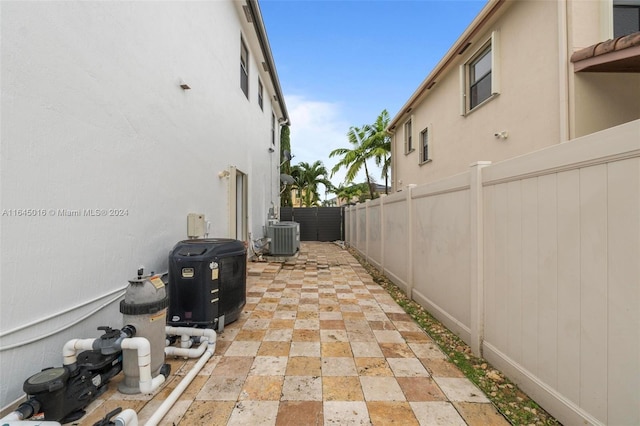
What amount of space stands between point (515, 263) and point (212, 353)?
9.63 ft

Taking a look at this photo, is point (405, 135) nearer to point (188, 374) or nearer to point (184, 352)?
point (184, 352)

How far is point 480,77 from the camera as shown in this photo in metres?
6.97

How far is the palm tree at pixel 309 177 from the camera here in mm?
22219

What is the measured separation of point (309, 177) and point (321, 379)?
66.8 feet

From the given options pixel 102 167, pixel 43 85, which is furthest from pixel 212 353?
pixel 43 85

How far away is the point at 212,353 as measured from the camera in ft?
9.23

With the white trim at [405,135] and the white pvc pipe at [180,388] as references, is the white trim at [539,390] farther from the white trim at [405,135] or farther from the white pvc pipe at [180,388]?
the white trim at [405,135]

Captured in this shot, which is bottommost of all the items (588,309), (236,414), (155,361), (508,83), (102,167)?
(236,414)

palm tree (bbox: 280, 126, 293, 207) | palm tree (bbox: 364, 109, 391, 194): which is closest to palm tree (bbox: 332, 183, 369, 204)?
palm tree (bbox: 280, 126, 293, 207)

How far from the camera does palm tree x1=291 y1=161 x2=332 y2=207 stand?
22219mm

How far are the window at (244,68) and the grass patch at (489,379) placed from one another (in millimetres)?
7004

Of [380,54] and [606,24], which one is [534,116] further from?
[380,54]

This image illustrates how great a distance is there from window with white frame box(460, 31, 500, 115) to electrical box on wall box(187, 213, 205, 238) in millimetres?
6611

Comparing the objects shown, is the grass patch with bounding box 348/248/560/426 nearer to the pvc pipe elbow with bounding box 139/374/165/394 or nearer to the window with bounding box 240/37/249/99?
the pvc pipe elbow with bounding box 139/374/165/394
